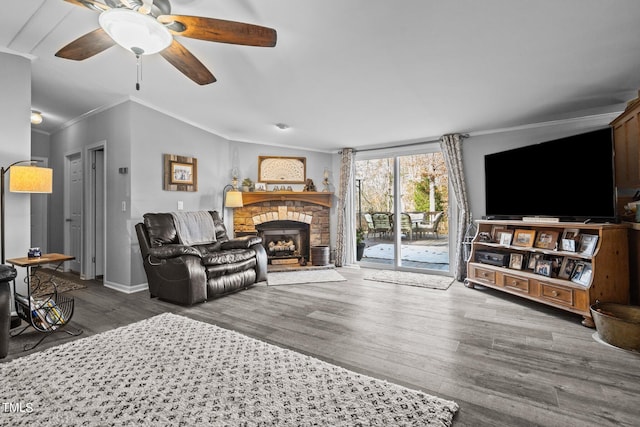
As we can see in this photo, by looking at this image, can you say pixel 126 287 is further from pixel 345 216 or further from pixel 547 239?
pixel 547 239

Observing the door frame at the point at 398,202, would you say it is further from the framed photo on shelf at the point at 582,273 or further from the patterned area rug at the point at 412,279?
the framed photo on shelf at the point at 582,273

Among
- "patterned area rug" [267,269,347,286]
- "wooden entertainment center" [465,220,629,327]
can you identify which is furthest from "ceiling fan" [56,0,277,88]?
"wooden entertainment center" [465,220,629,327]

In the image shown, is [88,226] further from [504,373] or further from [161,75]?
[504,373]

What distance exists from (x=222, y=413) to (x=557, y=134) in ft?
15.9

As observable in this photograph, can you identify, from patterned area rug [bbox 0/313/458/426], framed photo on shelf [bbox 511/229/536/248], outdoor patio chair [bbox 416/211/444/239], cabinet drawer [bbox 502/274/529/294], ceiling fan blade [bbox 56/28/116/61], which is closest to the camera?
patterned area rug [bbox 0/313/458/426]

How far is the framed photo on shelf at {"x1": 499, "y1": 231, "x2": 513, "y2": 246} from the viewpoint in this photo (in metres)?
3.81

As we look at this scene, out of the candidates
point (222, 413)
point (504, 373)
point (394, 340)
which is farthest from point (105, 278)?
point (504, 373)

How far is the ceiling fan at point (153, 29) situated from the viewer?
174 centimetres

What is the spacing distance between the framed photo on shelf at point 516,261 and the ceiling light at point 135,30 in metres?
4.15

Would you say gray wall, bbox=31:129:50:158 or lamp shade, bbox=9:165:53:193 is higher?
gray wall, bbox=31:129:50:158

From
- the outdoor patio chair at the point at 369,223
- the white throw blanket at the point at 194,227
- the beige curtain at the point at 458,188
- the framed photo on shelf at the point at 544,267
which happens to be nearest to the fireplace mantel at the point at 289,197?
the outdoor patio chair at the point at 369,223

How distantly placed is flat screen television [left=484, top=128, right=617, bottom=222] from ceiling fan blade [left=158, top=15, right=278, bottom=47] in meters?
3.33

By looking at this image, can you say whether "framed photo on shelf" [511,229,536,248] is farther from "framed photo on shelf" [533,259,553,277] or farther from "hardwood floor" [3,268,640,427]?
"hardwood floor" [3,268,640,427]

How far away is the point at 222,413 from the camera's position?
1.54 m
